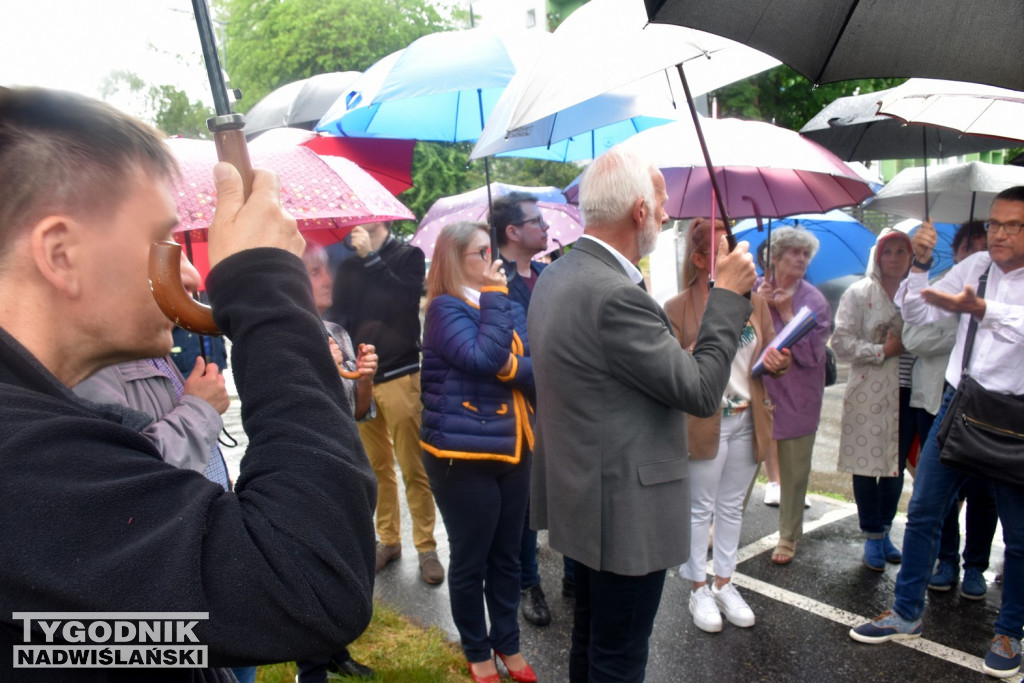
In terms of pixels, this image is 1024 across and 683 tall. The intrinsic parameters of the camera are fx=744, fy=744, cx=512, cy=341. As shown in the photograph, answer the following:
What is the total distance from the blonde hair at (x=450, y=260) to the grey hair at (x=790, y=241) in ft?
6.83

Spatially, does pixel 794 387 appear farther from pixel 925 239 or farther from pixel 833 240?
pixel 833 240

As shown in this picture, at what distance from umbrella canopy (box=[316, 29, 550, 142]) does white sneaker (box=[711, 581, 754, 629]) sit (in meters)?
2.83

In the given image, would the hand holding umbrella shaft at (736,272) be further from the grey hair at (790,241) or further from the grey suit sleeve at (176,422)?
the grey hair at (790,241)

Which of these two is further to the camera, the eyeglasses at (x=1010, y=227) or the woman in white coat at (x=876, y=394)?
the woman in white coat at (x=876, y=394)

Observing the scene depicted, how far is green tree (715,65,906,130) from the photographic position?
32.0 feet

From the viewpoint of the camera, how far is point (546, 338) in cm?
247

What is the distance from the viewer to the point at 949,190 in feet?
14.8

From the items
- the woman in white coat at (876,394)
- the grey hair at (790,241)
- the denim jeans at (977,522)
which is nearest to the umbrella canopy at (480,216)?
the grey hair at (790,241)

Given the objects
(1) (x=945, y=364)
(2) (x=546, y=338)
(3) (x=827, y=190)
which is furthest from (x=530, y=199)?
(1) (x=945, y=364)

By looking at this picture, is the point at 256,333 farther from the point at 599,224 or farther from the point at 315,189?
the point at 599,224

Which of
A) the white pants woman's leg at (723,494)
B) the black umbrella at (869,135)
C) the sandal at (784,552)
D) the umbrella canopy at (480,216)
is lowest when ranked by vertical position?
the sandal at (784,552)

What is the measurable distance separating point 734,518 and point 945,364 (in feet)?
4.93

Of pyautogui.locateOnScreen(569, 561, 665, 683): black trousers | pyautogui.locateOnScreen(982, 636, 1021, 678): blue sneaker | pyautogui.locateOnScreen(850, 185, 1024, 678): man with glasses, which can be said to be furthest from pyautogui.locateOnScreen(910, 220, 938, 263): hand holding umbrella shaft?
pyautogui.locateOnScreen(569, 561, 665, 683): black trousers

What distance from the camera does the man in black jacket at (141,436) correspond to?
0.75m
